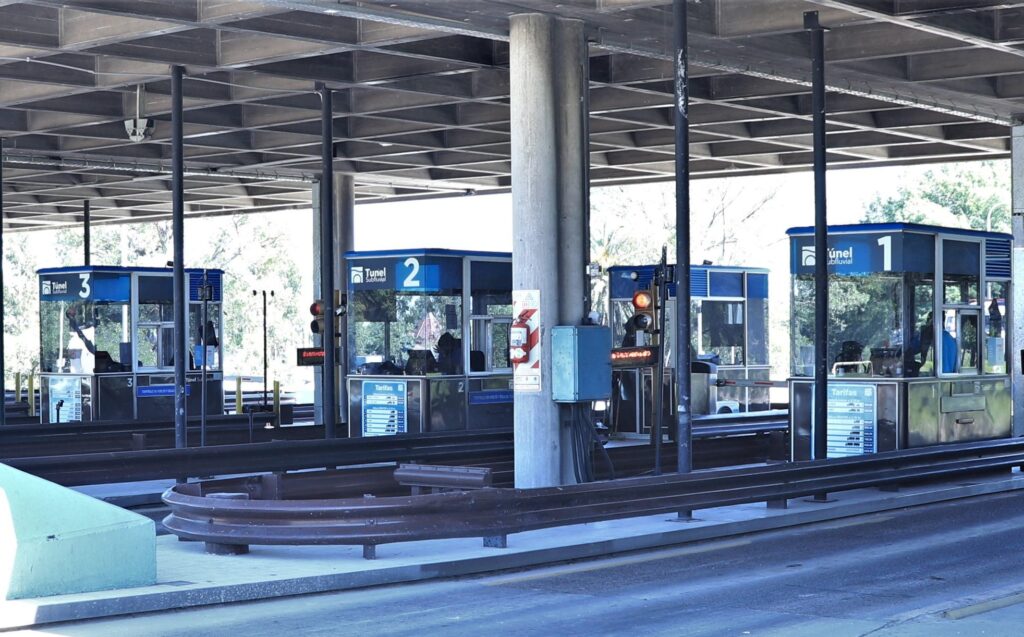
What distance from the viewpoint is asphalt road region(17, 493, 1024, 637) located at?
9695mm

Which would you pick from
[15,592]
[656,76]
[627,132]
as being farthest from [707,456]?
[15,592]

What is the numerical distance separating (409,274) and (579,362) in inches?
256

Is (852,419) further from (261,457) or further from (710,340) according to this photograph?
(710,340)

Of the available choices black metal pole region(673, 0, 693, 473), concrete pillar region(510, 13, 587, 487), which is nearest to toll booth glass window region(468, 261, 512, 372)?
concrete pillar region(510, 13, 587, 487)

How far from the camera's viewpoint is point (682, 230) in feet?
47.9

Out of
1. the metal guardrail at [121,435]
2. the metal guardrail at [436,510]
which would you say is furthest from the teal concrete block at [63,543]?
the metal guardrail at [121,435]

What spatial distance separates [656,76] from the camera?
71.4 ft

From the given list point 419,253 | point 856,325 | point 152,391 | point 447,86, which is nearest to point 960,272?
point 856,325

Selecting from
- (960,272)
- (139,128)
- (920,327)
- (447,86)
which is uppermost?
(447,86)

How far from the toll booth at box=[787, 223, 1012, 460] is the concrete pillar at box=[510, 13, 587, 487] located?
12.7 feet

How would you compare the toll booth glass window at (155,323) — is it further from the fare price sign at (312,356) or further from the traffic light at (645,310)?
the traffic light at (645,310)

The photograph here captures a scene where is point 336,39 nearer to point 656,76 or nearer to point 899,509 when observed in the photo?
point 656,76

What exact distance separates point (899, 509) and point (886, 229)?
362cm

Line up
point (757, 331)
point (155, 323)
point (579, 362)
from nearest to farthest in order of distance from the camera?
point (579, 362)
point (155, 323)
point (757, 331)
